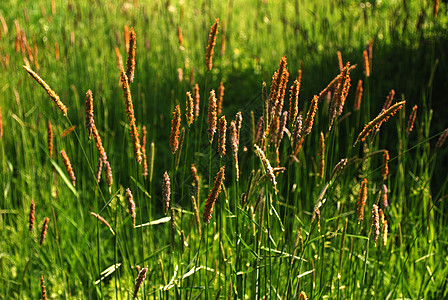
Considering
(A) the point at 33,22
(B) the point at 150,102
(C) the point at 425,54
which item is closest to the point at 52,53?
(B) the point at 150,102

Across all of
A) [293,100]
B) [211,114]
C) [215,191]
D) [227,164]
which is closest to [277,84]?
[293,100]

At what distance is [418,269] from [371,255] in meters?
0.21

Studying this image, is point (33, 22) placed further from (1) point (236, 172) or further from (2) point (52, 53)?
(1) point (236, 172)

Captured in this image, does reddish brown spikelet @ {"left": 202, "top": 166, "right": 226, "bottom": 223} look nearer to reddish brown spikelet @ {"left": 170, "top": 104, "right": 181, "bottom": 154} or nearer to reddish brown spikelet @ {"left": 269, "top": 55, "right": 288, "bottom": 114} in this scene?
reddish brown spikelet @ {"left": 170, "top": 104, "right": 181, "bottom": 154}

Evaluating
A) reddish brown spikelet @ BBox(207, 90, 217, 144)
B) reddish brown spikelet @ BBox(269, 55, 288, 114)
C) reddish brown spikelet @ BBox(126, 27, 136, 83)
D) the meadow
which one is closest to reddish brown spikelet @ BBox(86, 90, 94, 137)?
the meadow

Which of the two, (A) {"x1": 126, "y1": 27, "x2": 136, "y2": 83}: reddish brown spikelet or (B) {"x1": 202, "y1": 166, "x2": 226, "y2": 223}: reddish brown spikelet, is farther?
(A) {"x1": 126, "y1": 27, "x2": 136, "y2": 83}: reddish brown spikelet

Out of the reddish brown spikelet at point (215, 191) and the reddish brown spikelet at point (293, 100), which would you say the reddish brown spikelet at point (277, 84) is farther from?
the reddish brown spikelet at point (215, 191)

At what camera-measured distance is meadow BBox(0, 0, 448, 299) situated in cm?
143

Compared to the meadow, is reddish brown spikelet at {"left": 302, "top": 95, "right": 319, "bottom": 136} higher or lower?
higher

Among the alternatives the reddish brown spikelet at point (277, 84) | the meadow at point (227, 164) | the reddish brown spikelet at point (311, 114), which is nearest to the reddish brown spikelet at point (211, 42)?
the meadow at point (227, 164)

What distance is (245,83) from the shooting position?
475cm

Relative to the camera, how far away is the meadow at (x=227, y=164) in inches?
56.1

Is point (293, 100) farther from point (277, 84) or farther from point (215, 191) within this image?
point (215, 191)

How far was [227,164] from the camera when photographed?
2457 millimetres
